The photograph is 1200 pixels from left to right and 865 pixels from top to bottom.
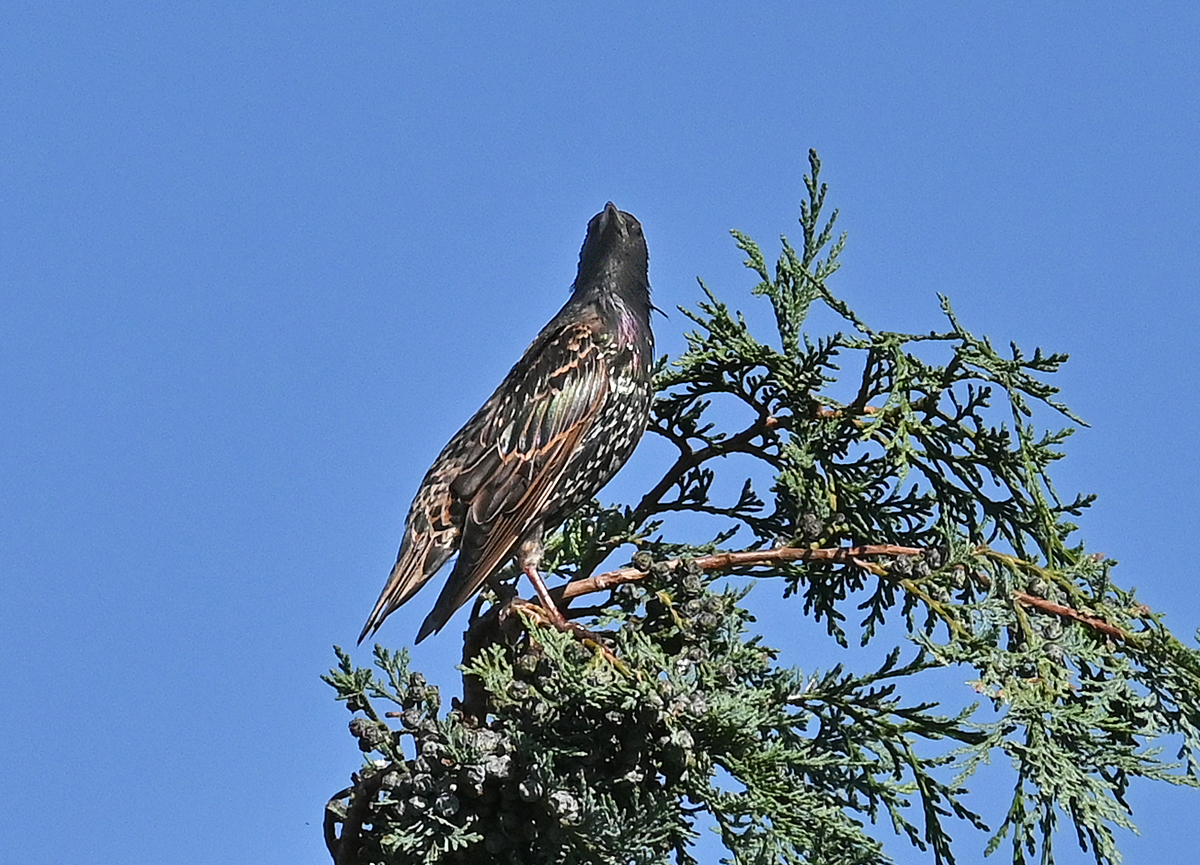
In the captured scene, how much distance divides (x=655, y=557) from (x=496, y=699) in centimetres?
86

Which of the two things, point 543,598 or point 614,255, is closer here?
point 543,598

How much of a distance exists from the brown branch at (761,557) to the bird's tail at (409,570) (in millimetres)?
718

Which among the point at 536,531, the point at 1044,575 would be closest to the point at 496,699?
the point at 536,531

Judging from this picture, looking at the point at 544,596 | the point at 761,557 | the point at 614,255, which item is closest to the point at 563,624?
the point at 544,596

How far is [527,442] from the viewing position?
587 centimetres

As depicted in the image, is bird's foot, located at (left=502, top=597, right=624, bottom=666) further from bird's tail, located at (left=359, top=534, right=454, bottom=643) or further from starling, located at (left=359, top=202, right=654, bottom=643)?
bird's tail, located at (left=359, top=534, right=454, bottom=643)

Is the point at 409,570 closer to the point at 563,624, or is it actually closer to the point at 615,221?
the point at 563,624

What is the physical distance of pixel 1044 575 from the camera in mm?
4887

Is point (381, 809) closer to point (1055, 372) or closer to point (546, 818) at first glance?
point (546, 818)

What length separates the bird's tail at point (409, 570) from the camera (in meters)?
5.48

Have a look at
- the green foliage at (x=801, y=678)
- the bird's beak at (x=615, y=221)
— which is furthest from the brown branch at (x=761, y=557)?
the bird's beak at (x=615, y=221)

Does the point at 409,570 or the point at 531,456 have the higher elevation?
the point at 531,456

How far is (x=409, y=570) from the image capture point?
5.60 m

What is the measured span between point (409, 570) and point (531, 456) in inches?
23.6
